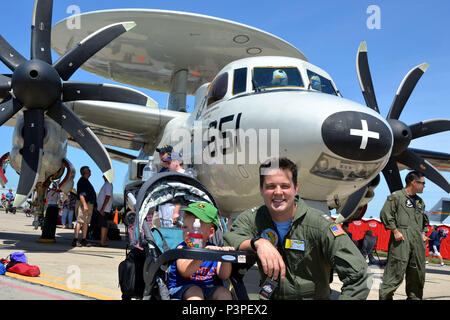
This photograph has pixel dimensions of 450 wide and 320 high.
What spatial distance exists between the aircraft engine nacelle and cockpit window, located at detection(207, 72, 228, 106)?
4752 millimetres

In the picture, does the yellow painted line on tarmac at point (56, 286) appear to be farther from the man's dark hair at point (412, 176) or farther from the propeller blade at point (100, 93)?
the propeller blade at point (100, 93)

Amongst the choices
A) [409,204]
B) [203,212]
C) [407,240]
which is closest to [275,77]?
[409,204]

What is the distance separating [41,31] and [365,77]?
8.13 m

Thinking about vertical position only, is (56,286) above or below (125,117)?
below

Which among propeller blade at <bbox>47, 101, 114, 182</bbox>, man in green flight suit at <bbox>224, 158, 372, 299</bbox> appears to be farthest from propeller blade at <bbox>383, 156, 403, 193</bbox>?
man in green flight suit at <bbox>224, 158, 372, 299</bbox>

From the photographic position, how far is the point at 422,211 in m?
5.51

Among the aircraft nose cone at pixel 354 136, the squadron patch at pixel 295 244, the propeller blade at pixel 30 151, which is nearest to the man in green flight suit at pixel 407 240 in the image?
the aircraft nose cone at pixel 354 136

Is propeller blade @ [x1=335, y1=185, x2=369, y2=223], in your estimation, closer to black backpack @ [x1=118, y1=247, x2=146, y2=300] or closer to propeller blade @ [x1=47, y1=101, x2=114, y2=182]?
propeller blade @ [x1=47, y1=101, x2=114, y2=182]

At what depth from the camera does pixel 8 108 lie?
8.57m

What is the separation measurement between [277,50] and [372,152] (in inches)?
432

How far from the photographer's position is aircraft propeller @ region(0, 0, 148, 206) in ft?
27.5

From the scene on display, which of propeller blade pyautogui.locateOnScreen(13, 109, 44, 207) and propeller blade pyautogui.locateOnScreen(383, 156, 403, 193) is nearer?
propeller blade pyautogui.locateOnScreen(13, 109, 44, 207)

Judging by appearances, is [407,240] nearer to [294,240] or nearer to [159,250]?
[159,250]

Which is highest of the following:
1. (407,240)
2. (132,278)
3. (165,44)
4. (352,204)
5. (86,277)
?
(165,44)
